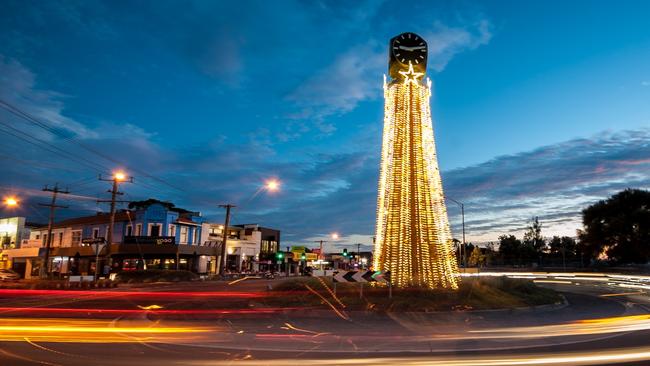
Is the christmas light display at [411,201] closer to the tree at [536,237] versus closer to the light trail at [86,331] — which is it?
the light trail at [86,331]

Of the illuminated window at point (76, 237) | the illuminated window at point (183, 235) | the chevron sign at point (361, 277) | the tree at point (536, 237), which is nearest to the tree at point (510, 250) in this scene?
the tree at point (536, 237)

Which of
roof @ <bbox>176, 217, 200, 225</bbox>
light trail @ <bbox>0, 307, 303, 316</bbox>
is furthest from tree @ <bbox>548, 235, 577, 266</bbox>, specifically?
light trail @ <bbox>0, 307, 303, 316</bbox>

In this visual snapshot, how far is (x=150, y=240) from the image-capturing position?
2039 inches

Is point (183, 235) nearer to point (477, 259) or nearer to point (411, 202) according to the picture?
point (411, 202)

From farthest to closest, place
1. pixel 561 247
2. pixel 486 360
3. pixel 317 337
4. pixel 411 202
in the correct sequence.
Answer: pixel 561 247
pixel 411 202
pixel 317 337
pixel 486 360

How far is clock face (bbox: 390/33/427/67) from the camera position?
70.7ft

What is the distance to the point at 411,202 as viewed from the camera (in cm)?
2025

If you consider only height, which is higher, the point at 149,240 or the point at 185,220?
the point at 185,220

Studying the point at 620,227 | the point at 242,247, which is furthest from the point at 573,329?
the point at 242,247

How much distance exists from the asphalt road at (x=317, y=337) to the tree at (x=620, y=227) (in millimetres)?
47079

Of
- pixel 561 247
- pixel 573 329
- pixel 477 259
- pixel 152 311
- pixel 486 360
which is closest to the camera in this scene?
pixel 486 360

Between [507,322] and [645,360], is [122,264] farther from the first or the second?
[645,360]

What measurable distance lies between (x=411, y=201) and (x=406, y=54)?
21.9 feet

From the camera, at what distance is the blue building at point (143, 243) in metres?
51.9
